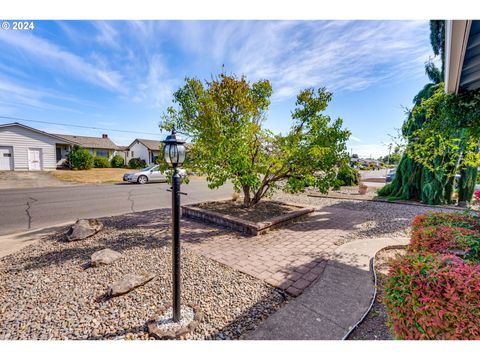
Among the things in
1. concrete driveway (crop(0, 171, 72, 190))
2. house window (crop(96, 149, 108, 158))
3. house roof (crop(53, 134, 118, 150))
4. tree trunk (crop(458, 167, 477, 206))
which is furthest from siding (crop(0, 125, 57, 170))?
tree trunk (crop(458, 167, 477, 206))

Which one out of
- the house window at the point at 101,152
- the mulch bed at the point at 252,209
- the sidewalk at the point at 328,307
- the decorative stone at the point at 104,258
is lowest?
the sidewalk at the point at 328,307

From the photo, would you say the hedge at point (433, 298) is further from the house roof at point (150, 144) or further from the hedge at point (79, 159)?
the house roof at point (150, 144)

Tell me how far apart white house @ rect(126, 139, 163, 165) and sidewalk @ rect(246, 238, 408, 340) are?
29.8 meters

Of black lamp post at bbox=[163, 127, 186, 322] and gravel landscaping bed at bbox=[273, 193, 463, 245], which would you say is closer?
black lamp post at bbox=[163, 127, 186, 322]

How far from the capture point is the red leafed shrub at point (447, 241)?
8.15 feet

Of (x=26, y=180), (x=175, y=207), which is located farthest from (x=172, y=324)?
(x=26, y=180)

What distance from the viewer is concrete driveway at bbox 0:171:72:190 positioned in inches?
524

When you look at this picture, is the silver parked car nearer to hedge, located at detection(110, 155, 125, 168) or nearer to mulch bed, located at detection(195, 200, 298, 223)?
mulch bed, located at detection(195, 200, 298, 223)

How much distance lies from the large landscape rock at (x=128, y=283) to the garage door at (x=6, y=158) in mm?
23931

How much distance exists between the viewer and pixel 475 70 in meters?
2.99

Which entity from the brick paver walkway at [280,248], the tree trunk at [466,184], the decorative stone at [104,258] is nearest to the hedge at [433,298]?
the brick paver walkway at [280,248]
